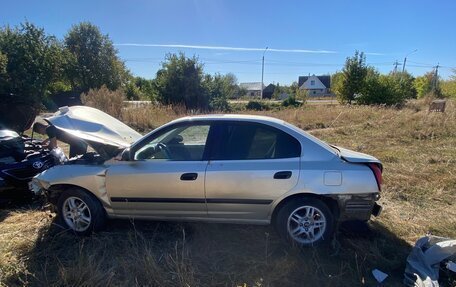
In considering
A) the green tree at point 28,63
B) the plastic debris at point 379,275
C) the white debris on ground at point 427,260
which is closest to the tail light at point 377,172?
the white debris on ground at point 427,260

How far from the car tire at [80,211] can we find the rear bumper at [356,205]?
2905 mm

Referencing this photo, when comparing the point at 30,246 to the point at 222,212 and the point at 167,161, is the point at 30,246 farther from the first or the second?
the point at 222,212

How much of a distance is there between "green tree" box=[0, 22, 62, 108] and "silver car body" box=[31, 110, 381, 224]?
13.8 meters

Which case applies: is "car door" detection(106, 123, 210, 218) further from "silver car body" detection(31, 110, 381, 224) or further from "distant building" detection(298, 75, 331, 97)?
"distant building" detection(298, 75, 331, 97)

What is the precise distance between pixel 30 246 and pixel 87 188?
0.96m

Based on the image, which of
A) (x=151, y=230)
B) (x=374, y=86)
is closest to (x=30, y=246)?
(x=151, y=230)

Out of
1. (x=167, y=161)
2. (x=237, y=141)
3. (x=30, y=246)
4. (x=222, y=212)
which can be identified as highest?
(x=237, y=141)

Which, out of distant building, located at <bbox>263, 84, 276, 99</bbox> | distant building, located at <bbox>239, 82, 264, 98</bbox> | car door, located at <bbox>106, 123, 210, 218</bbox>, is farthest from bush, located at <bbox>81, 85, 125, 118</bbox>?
distant building, located at <bbox>263, 84, 276, 99</bbox>

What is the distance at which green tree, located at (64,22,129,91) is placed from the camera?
3406cm

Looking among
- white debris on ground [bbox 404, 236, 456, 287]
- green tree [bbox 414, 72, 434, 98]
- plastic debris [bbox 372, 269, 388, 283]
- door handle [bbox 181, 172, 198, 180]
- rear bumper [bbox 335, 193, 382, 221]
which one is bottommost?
plastic debris [bbox 372, 269, 388, 283]

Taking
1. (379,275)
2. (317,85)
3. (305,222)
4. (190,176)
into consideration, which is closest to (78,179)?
(190,176)

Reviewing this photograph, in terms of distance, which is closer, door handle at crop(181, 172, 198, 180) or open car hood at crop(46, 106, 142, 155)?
door handle at crop(181, 172, 198, 180)

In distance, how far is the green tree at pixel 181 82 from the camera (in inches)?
906

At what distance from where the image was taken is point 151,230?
14.7ft
